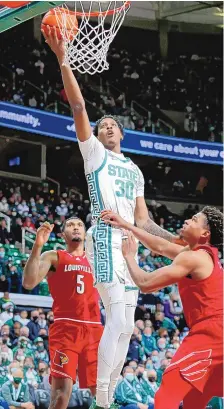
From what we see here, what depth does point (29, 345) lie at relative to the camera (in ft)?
45.0

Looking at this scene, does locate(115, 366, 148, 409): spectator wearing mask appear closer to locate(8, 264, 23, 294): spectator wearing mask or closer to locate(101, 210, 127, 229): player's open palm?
locate(8, 264, 23, 294): spectator wearing mask

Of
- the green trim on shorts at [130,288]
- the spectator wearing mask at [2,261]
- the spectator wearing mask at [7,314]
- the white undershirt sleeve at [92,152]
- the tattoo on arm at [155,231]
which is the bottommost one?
the spectator wearing mask at [7,314]

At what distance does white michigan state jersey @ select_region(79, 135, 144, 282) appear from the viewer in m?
6.83

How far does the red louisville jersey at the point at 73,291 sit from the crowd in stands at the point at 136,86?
1340cm

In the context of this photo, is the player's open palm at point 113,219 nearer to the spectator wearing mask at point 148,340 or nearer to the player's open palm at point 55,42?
the player's open palm at point 55,42

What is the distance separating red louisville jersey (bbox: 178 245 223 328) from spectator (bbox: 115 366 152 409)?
693 cm

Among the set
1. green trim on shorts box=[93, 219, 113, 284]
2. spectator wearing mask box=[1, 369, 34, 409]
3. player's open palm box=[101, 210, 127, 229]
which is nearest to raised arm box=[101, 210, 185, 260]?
player's open palm box=[101, 210, 127, 229]

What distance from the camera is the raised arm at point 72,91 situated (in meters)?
6.84

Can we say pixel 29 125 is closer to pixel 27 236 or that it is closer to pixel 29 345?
pixel 27 236

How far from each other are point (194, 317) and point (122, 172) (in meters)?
1.53

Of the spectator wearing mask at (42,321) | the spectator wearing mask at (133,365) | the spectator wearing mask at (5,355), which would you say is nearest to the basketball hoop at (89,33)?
the spectator wearing mask at (5,355)

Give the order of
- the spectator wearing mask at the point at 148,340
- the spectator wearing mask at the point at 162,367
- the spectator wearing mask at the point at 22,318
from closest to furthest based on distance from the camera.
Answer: the spectator wearing mask at the point at 22,318 < the spectator wearing mask at the point at 162,367 < the spectator wearing mask at the point at 148,340

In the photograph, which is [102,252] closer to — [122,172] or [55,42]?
[122,172]

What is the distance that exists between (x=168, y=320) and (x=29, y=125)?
22.2ft
